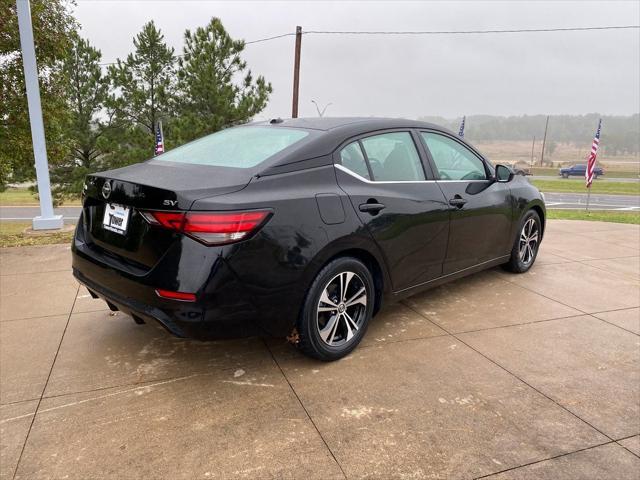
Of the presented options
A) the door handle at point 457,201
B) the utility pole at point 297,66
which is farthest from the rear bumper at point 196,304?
the utility pole at point 297,66

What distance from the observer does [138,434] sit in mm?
2293

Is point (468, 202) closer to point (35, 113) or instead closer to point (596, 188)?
point (35, 113)

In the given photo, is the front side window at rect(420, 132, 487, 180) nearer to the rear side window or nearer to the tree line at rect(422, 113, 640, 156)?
the rear side window

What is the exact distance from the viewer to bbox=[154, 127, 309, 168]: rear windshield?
292cm

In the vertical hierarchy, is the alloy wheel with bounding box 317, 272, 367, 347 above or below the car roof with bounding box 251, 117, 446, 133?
below

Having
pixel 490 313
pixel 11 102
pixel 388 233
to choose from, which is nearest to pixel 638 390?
pixel 490 313

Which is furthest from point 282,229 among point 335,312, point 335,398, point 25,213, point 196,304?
point 25,213

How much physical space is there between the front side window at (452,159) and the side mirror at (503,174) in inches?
6.9

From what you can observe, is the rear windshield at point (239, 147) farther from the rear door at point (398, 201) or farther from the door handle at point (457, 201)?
the door handle at point (457, 201)

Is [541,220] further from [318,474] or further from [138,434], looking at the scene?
[138,434]

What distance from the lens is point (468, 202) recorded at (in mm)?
3887

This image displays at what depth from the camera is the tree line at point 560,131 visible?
142125 millimetres

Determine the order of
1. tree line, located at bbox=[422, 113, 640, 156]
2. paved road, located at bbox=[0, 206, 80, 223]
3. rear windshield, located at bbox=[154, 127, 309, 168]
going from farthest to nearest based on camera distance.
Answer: tree line, located at bbox=[422, 113, 640, 156] → paved road, located at bbox=[0, 206, 80, 223] → rear windshield, located at bbox=[154, 127, 309, 168]

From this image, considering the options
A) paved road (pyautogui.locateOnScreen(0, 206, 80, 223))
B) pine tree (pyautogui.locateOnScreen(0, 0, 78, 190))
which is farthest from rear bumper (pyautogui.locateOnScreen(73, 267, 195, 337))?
paved road (pyautogui.locateOnScreen(0, 206, 80, 223))
